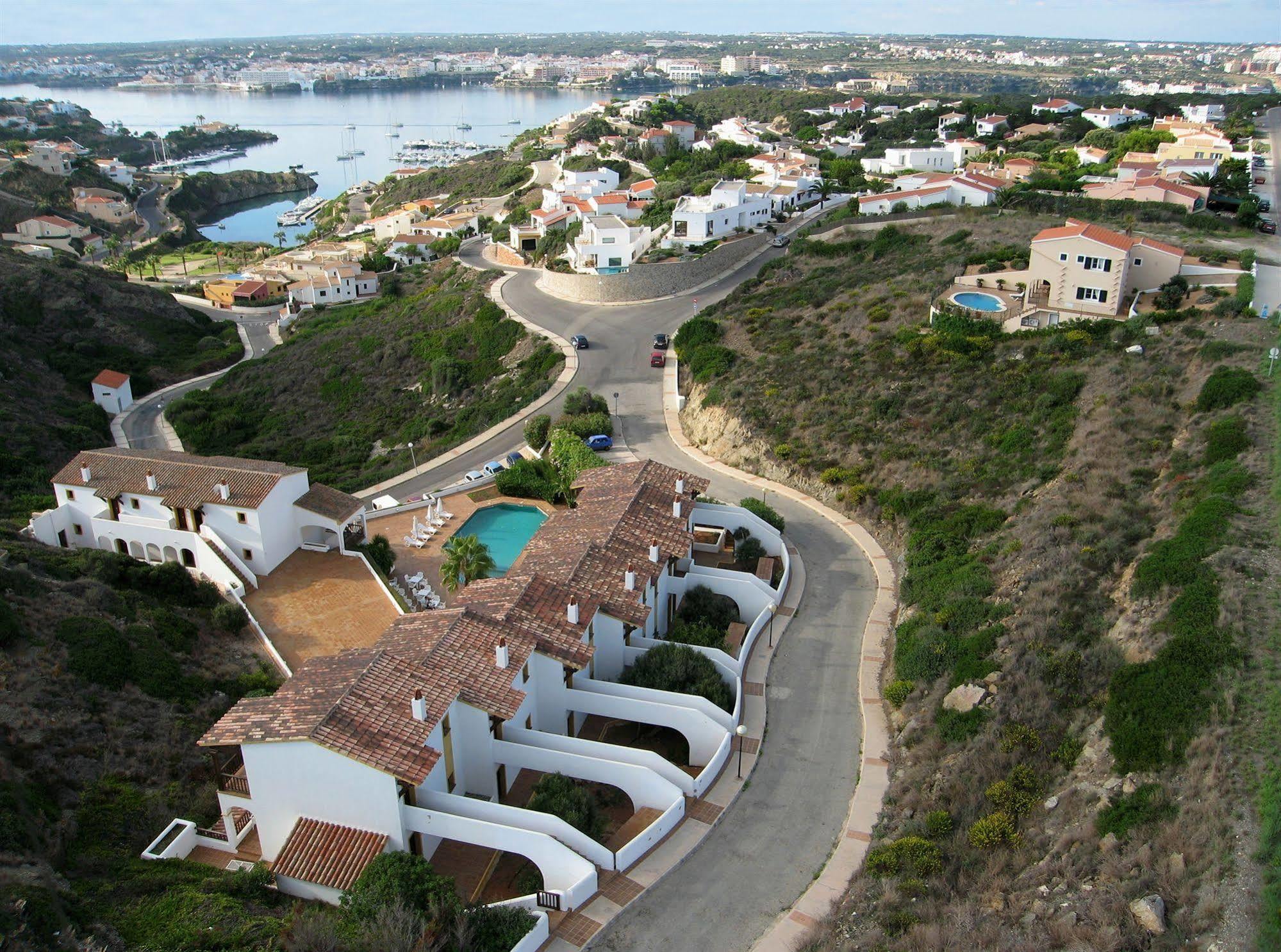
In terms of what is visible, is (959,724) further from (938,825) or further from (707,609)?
(707,609)

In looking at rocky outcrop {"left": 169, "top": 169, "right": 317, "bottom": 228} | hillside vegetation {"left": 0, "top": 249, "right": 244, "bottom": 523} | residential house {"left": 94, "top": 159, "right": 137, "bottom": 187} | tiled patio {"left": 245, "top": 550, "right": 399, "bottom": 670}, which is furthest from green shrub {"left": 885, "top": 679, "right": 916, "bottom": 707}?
residential house {"left": 94, "top": 159, "right": 137, "bottom": 187}

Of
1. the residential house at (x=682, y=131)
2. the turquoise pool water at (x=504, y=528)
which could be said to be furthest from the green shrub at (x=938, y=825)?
the residential house at (x=682, y=131)

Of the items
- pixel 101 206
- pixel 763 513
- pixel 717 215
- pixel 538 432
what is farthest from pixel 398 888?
pixel 101 206

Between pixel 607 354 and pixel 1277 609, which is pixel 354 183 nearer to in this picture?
pixel 607 354

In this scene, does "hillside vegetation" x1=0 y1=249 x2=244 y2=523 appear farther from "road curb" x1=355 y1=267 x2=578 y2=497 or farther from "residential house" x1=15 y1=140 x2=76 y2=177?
A: "residential house" x1=15 y1=140 x2=76 y2=177

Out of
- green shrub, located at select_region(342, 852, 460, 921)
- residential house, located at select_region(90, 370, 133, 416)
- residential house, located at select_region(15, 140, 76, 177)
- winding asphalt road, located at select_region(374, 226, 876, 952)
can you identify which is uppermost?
residential house, located at select_region(15, 140, 76, 177)

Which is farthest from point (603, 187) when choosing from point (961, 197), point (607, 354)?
point (607, 354)
